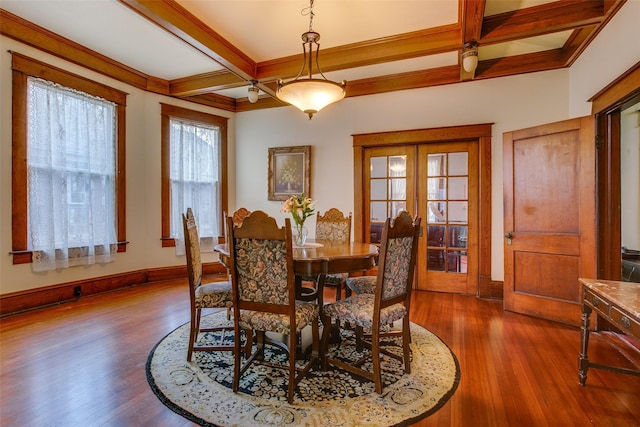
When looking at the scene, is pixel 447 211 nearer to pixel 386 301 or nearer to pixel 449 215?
pixel 449 215

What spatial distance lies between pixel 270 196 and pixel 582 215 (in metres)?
4.02

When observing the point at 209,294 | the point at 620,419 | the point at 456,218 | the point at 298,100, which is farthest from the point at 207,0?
the point at 620,419

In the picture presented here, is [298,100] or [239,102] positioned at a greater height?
[239,102]

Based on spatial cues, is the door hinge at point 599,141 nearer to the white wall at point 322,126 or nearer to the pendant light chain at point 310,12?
the white wall at point 322,126

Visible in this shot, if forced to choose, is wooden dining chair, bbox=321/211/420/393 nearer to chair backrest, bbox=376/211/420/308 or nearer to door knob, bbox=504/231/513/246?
chair backrest, bbox=376/211/420/308

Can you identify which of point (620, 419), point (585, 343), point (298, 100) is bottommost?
point (620, 419)

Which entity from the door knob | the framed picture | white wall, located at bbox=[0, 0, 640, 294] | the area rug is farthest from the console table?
the framed picture

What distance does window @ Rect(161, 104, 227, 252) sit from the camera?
4.70m

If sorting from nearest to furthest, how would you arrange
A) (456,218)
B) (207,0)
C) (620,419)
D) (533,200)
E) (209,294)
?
(620,419) < (209,294) < (207,0) < (533,200) < (456,218)

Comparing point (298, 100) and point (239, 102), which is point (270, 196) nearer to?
point (239, 102)

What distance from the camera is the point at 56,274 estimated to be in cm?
358

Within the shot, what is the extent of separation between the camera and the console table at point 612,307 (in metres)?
1.53

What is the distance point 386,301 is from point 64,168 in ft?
12.7

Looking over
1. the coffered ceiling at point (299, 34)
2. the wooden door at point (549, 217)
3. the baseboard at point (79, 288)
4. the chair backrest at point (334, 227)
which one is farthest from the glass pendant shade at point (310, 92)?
the baseboard at point (79, 288)
